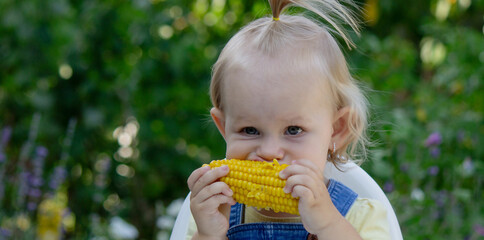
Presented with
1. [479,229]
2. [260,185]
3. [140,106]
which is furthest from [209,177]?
[140,106]

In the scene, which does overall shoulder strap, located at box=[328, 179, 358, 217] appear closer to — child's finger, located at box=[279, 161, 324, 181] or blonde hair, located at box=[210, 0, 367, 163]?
blonde hair, located at box=[210, 0, 367, 163]

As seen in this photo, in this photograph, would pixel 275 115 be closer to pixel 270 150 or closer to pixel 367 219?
pixel 270 150

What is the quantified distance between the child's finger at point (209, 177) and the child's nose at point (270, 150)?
0.11m

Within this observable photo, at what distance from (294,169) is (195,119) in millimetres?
2180

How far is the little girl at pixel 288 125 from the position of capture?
176 cm

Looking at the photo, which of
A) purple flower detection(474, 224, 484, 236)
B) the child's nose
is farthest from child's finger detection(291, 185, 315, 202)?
purple flower detection(474, 224, 484, 236)

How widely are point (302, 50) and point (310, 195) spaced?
43 centimetres

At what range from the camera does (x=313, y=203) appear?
5.59 ft

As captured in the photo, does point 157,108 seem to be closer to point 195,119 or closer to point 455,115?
point 195,119

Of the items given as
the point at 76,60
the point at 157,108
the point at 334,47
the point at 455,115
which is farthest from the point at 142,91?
the point at 334,47

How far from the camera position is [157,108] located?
391 centimetres

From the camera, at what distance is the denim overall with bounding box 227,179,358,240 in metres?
1.93

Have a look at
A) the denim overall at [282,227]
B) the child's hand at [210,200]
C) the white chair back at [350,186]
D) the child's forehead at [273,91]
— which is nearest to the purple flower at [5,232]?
the white chair back at [350,186]

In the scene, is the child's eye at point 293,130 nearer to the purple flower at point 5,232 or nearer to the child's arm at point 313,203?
the child's arm at point 313,203
